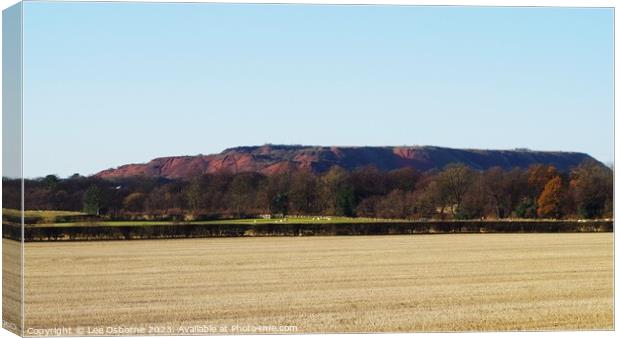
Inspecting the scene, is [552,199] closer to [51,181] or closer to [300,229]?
[300,229]

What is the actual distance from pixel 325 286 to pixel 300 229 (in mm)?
21488

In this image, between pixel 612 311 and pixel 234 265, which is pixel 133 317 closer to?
pixel 612 311

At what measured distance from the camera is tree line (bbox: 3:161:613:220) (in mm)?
30089

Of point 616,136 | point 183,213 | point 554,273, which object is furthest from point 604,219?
point 183,213

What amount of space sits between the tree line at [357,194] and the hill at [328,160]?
53 centimetres

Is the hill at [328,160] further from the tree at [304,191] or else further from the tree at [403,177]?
the tree at [304,191]

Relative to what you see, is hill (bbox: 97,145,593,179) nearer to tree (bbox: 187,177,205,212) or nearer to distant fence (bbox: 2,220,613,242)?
tree (bbox: 187,177,205,212)

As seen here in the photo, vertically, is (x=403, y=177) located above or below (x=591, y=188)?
above

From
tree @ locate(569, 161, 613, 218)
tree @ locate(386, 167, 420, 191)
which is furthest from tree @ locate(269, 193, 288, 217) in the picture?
tree @ locate(569, 161, 613, 218)

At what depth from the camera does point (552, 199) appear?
113 feet

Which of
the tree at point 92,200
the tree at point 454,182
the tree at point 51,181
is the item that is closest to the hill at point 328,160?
the tree at point 454,182

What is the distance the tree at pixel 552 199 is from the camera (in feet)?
108

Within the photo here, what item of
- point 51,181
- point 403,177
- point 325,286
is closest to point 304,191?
point 403,177

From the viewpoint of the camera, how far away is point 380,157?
3097cm
